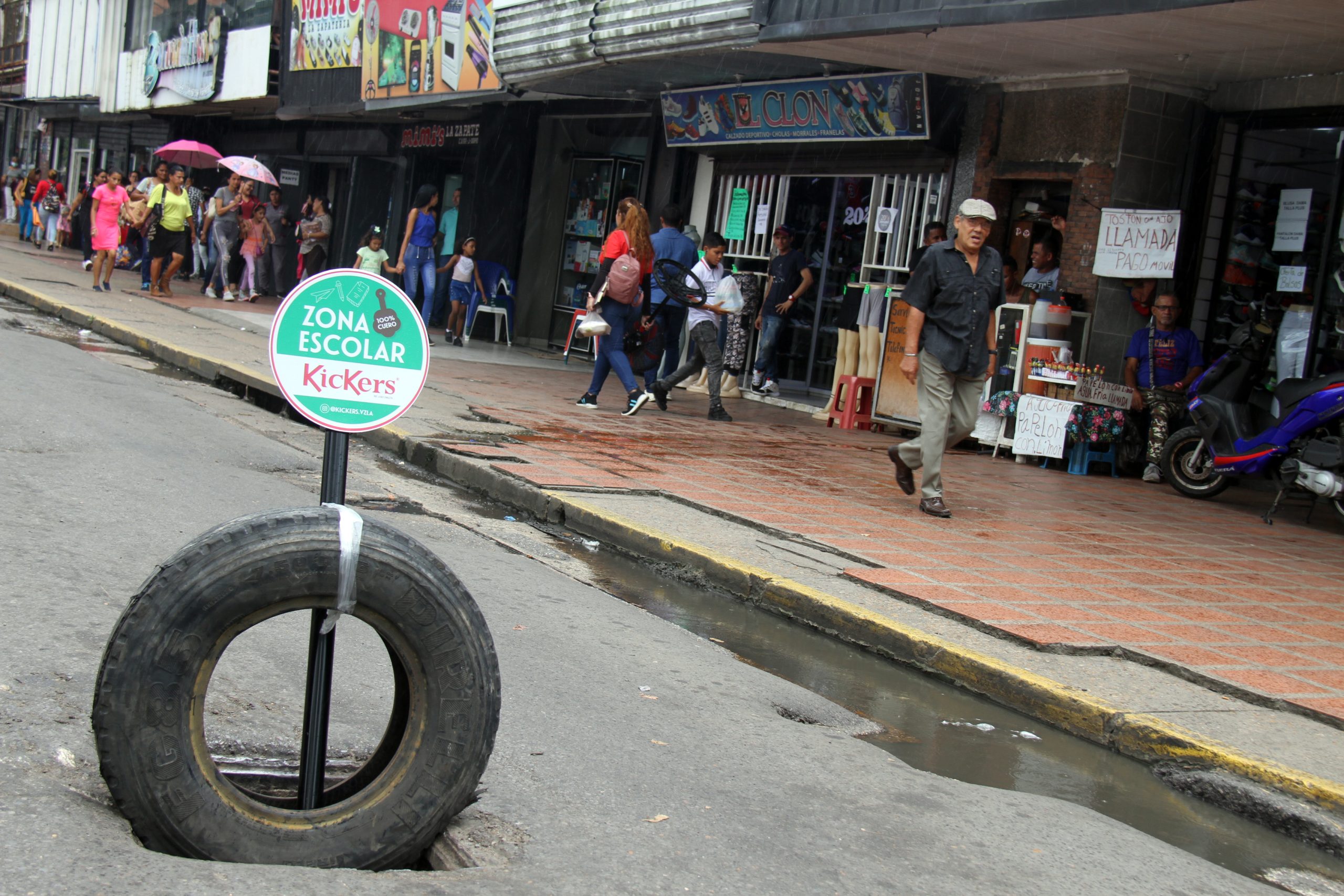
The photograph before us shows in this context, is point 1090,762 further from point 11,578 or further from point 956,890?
point 11,578

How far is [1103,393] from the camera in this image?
11.4 metres

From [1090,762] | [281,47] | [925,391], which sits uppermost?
[281,47]

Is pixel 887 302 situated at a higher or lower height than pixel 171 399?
higher

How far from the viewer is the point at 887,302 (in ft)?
42.4

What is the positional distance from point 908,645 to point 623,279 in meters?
7.11

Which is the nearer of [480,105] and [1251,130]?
[1251,130]

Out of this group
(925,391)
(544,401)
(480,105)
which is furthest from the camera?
(480,105)

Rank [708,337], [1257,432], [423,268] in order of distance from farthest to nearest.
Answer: [423,268], [708,337], [1257,432]

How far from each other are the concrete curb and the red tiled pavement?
35 cm

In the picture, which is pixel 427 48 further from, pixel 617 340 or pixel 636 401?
pixel 636 401

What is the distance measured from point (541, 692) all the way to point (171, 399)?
691 centimetres

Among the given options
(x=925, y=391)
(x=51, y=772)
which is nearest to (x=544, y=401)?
(x=925, y=391)

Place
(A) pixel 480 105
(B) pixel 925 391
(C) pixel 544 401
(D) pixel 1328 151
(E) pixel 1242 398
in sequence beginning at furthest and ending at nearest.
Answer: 1. (A) pixel 480 105
2. (C) pixel 544 401
3. (D) pixel 1328 151
4. (E) pixel 1242 398
5. (B) pixel 925 391

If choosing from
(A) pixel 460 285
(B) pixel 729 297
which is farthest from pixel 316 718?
(A) pixel 460 285
